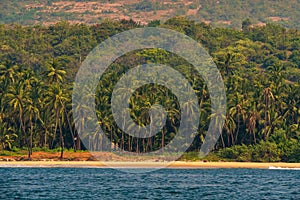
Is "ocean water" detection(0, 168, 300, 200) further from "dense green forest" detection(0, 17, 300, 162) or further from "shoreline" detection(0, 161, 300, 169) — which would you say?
"dense green forest" detection(0, 17, 300, 162)

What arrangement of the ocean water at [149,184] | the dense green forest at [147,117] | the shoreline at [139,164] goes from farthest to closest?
the dense green forest at [147,117], the shoreline at [139,164], the ocean water at [149,184]

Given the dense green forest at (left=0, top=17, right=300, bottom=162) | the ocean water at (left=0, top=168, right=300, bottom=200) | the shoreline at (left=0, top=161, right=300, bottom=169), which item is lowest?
the ocean water at (left=0, top=168, right=300, bottom=200)

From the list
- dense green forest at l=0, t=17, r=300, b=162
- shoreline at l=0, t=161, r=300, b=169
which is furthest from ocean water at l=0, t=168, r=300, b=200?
dense green forest at l=0, t=17, r=300, b=162

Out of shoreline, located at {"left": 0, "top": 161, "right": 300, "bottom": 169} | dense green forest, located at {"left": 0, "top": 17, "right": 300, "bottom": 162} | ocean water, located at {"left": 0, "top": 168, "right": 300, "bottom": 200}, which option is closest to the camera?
ocean water, located at {"left": 0, "top": 168, "right": 300, "bottom": 200}

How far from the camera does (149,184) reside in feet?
334

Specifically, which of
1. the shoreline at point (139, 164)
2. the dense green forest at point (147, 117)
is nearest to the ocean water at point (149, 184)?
the shoreline at point (139, 164)

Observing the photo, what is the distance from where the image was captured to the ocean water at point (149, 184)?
86188 mm

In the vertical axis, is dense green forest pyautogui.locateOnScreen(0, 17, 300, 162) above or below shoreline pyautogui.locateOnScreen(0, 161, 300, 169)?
above

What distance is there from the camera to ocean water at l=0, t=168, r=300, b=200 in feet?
283

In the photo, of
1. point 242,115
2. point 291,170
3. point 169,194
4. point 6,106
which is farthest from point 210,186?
point 6,106

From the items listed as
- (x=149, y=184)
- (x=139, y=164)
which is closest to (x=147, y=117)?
(x=139, y=164)

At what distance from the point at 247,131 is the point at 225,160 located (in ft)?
27.1

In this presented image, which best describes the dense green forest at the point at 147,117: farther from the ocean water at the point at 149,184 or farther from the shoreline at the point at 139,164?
the ocean water at the point at 149,184

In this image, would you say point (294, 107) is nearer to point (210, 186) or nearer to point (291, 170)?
point (291, 170)
